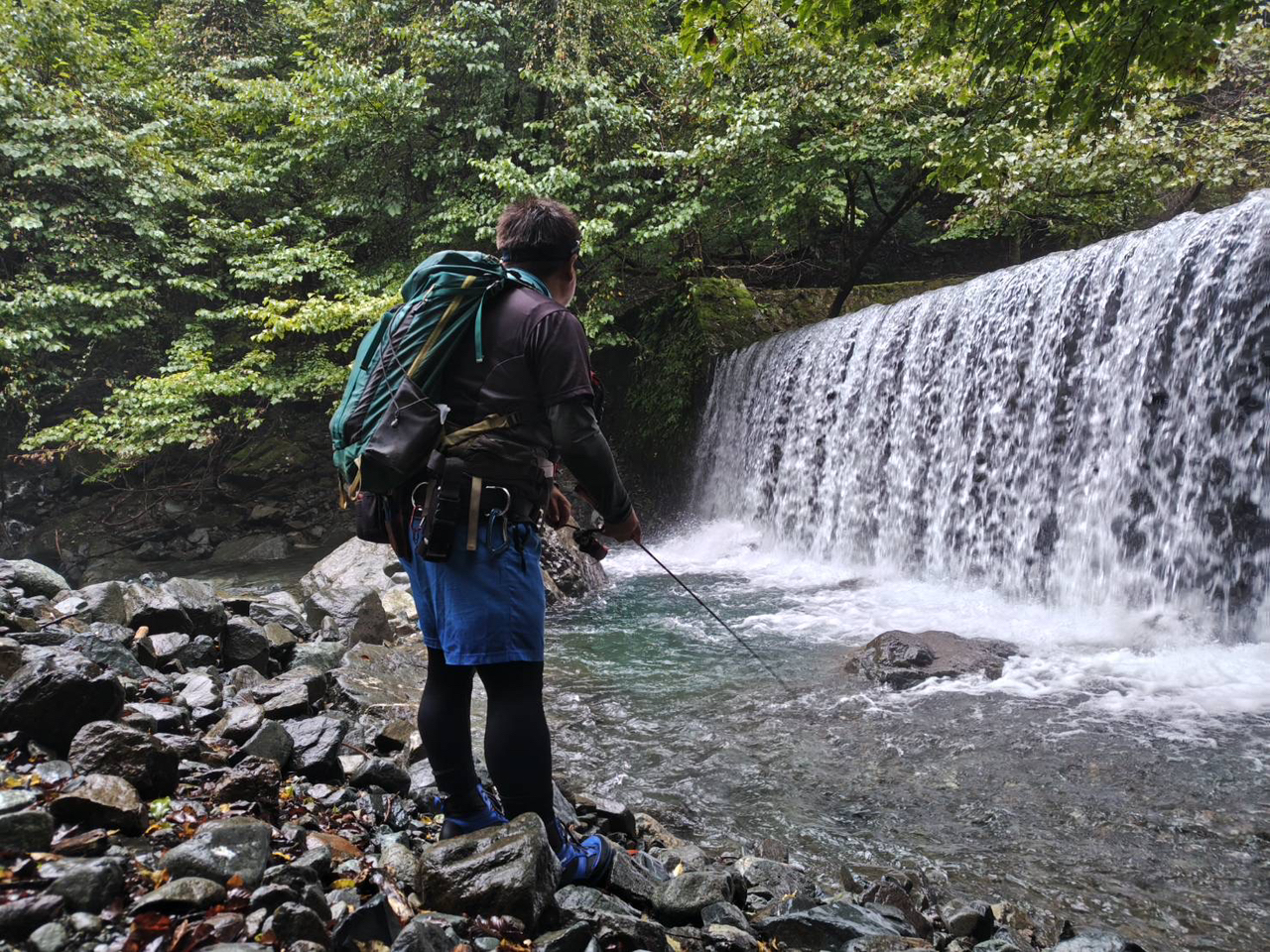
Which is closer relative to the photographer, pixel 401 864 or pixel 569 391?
pixel 569 391

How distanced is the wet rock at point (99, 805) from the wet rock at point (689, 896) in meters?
1.43

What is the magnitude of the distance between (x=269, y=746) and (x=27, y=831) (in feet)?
3.83

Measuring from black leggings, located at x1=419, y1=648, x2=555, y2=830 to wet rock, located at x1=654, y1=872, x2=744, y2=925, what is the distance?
41cm

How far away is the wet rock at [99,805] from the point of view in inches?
79.6

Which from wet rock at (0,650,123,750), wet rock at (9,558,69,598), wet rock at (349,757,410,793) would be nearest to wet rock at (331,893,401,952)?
wet rock at (349,757,410,793)

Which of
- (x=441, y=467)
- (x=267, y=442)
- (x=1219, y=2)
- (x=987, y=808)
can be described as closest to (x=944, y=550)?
(x=987, y=808)

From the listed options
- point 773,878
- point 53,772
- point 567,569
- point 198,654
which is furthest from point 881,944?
point 567,569

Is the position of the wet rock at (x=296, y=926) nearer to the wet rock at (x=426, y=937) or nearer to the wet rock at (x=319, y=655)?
the wet rock at (x=426, y=937)

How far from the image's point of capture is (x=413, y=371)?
2127 mm

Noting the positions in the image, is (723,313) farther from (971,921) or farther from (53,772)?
(53,772)

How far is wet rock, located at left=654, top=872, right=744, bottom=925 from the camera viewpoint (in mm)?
2277

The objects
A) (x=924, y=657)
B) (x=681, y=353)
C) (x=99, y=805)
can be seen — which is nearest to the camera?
(x=99, y=805)

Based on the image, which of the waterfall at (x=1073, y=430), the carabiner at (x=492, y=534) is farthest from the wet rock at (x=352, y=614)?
the waterfall at (x=1073, y=430)

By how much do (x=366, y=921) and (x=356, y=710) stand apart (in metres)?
2.63
